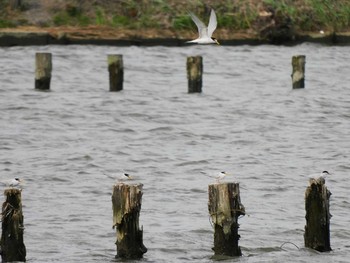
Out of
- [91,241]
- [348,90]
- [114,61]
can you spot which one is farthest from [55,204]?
[348,90]

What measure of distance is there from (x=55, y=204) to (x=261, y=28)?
27.8 meters

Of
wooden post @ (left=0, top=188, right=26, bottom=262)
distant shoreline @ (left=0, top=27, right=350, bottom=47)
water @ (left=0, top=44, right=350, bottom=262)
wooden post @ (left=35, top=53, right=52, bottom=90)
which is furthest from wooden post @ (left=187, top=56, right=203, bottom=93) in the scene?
wooden post @ (left=0, top=188, right=26, bottom=262)

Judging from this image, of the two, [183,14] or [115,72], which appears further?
[183,14]

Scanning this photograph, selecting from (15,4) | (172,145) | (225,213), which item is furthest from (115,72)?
(225,213)

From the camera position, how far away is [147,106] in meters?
30.9

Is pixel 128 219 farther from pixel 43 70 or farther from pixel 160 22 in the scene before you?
pixel 160 22

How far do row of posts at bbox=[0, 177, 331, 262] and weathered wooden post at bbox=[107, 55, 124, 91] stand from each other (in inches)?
619

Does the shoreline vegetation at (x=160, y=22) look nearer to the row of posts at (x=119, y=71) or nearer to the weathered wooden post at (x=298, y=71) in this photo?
the row of posts at (x=119, y=71)

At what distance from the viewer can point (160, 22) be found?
46.8 metres

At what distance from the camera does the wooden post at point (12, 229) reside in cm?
1464

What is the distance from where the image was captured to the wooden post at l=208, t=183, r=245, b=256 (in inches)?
587

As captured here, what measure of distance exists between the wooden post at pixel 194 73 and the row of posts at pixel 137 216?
591 inches

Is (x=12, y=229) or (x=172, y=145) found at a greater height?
(x=12, y=229)

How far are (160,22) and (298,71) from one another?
15226 mm
